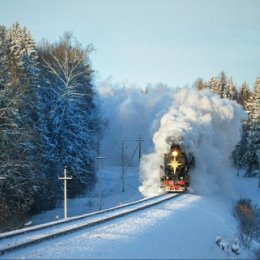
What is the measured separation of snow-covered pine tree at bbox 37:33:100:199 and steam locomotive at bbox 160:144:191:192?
11.1 metres

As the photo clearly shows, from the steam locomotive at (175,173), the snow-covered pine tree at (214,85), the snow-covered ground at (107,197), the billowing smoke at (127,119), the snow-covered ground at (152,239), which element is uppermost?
the snow-covered pine tree at (214,85)

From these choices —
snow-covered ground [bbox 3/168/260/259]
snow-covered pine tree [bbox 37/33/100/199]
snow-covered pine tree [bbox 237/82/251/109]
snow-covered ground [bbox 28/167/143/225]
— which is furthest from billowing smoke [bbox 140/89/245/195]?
snow-covered pine tree [bbox 237/82/251/109]

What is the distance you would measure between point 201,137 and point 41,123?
45.4 ft

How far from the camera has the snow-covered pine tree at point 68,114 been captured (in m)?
46.0

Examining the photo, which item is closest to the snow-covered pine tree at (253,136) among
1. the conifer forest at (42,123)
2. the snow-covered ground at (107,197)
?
the conifer forest at (42,123)

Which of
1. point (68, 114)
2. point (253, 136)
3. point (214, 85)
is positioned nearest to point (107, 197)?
point (68, 114)

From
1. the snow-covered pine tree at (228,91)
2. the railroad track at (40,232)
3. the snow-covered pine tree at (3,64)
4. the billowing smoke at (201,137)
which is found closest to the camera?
the railroad track at (40,232)

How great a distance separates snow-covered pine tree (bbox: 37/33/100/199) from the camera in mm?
45969

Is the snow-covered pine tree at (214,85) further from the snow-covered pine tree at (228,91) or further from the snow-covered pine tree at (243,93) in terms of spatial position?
the snow-covered pine tree at (243,93)

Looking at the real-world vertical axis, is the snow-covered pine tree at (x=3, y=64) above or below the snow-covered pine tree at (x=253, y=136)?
above

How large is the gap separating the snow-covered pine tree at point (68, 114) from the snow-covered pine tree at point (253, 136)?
21.6 m

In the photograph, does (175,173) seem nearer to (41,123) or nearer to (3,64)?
(41,123)

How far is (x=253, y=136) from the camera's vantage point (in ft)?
199

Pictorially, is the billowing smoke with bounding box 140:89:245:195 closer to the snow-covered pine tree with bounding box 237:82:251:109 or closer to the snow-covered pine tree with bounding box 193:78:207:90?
the snow-covered pine tree with bounding box 193:78:207:90
